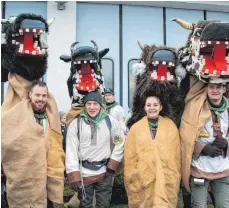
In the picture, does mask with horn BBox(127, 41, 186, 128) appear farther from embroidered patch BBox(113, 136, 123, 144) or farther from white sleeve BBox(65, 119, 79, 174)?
white sleeve BBox(65, 119, 79, 174)

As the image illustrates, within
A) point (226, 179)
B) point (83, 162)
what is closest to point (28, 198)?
point (83, 162)

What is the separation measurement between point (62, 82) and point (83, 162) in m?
3.77

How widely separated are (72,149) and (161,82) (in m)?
1.05

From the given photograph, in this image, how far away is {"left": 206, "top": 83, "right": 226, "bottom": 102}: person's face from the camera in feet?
12.1

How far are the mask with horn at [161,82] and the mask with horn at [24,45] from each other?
0.99 meters

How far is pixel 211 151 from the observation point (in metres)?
3.53

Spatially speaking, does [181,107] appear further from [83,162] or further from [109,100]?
[109,100]

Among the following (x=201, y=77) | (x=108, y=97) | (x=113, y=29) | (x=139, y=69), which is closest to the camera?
(x=201, y=77)

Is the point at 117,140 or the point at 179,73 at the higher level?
the point at 179,73

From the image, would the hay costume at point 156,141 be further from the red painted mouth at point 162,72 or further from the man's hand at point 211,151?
the man's hand at point 211,151

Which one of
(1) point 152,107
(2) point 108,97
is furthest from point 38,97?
(2) point 108,97

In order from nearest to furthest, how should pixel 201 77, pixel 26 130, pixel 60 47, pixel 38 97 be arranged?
pixel 26 130 → pixel 38 97 → pixel 201 77 → pixel 60 47

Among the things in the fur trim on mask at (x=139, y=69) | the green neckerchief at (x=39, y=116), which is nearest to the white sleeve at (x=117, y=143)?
the fur trim on mask at (x=139, y=69)

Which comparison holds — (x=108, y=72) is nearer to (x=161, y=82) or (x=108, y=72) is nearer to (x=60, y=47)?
(x=60, y=47)
